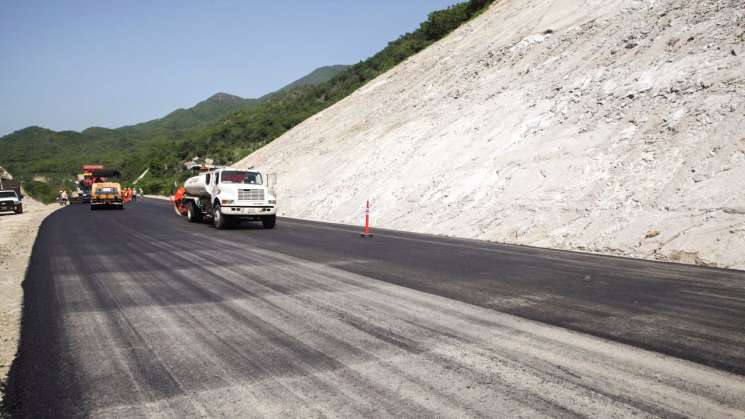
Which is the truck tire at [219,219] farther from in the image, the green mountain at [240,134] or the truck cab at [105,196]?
the truck cab at [105,196]

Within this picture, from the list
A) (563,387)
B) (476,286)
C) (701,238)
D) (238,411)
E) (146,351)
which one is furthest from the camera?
(701,238)

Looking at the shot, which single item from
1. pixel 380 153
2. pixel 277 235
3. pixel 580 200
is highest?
pixel 380 153

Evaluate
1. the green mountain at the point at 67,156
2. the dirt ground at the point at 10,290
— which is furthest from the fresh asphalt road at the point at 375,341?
the green mountain at the point at 67,156

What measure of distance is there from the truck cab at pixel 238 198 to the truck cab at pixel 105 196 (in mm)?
18403

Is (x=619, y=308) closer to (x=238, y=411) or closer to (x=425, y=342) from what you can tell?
(x=425, y=342)

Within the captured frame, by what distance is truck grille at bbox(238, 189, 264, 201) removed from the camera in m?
17.9

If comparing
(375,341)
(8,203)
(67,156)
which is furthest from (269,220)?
(67,156)

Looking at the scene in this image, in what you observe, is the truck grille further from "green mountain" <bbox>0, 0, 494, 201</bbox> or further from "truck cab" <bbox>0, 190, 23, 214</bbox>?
"truck cab" <bbox>0, 190, 23, 214</bbox>

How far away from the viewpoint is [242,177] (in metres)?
18.8

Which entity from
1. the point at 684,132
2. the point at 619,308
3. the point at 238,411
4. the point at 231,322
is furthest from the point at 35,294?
the point at 684,132

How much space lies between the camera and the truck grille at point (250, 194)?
→ 17922 mm

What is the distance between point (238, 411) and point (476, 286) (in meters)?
5.18

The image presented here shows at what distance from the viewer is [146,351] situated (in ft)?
15.3

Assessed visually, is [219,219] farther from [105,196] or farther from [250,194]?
[105,196]
